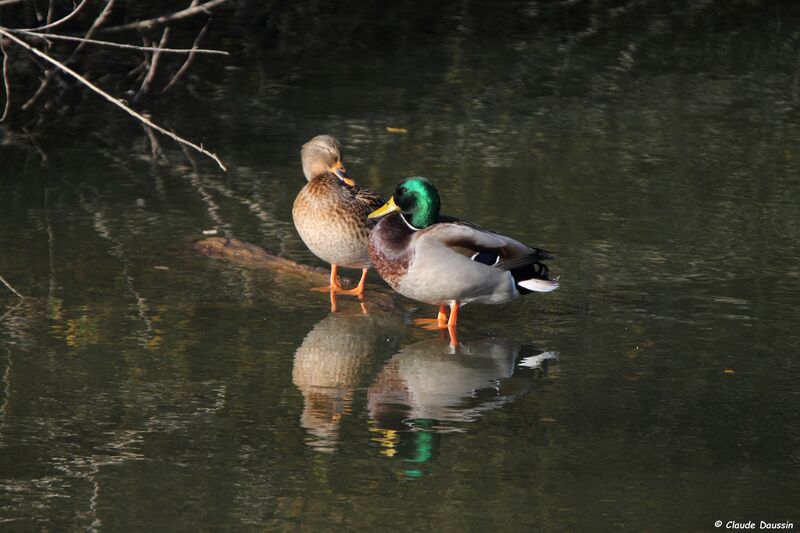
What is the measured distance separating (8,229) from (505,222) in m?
3.03

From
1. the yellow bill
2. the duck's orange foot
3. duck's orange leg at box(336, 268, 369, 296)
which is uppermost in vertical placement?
the yellow bill

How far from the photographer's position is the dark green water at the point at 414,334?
5.43 meters

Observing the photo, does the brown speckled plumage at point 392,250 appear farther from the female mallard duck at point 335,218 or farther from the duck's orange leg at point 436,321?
the female mallard duck at point 335,218

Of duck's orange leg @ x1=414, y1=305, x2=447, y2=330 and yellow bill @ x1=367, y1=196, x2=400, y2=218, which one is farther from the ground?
yellow bill @ x1=367, y1=196, x2=400, y2=218

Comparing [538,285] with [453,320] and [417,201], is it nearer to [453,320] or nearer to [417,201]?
[453,320]

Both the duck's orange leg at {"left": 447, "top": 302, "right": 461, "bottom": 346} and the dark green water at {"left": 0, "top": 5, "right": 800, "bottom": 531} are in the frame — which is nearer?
the dark green water at {"left": 0, "top": 5, "right": 800, "bottom": 531}

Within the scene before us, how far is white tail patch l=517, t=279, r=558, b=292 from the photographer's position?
748 cm

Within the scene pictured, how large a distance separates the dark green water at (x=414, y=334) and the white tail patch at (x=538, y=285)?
201 millimetres

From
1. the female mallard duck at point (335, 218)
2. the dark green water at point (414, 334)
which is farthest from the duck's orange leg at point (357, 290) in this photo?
the dark green water at point (414, 334)

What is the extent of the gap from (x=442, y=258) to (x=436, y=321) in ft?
1.67

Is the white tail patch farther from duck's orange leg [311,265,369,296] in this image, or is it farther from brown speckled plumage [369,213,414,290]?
duck's orange leg [311,265,369,296]

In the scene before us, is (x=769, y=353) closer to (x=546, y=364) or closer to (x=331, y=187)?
(x=546, y=364)

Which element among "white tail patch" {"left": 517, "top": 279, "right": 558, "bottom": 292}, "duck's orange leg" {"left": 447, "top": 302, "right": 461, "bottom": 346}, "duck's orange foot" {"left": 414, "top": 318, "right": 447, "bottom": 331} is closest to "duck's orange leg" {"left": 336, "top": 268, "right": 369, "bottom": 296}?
"duck's orange foot" {"left": 414, "top": 318, "right": 447, "bottom": 331}

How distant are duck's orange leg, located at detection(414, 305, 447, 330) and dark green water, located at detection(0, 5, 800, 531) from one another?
0.07 m
